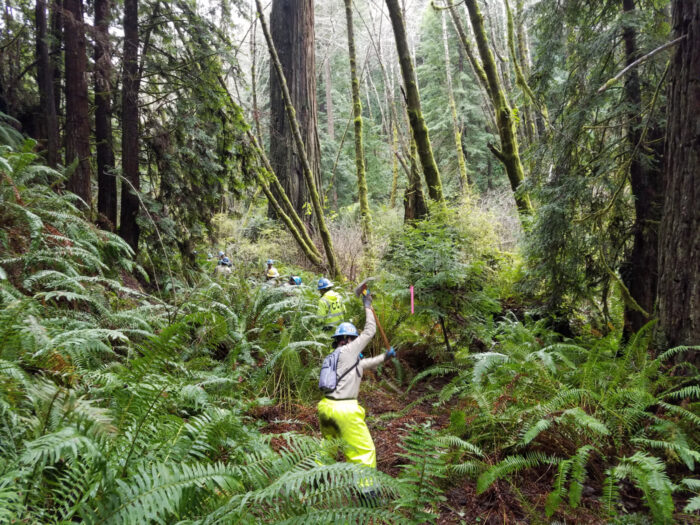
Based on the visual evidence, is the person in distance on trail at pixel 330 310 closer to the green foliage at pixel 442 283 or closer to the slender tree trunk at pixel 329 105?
the green foliage at pixel 442 283

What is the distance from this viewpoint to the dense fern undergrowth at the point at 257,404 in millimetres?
1937

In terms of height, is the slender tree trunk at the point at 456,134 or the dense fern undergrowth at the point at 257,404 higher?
the slender tree trunk at the point at 456,134

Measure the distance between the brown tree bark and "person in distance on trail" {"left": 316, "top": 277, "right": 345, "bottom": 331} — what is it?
3.91 meters

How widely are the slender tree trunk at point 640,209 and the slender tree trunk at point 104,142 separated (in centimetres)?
751

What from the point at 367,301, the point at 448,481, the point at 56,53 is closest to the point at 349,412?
the point at 448,481

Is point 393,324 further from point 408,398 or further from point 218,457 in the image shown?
point 218,457

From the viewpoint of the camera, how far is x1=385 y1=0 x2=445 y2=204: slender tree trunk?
7.76 meters

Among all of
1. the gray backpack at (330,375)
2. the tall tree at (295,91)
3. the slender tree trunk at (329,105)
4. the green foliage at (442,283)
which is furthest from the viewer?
the slender tree trunk at (329,105)

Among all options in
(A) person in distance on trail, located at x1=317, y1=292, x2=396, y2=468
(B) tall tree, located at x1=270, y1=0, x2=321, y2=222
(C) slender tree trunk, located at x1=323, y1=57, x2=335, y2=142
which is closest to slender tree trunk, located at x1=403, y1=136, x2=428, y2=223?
(B) tall tree, located at x1=270, y1=0, x2=321, y2=222

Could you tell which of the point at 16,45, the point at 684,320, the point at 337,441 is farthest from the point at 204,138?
the point at 684,320

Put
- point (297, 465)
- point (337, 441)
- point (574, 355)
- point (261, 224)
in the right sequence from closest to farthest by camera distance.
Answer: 1. point (297, 465)
2. point (337, 441)
3. point (574, 355)
4. point (261, 224)

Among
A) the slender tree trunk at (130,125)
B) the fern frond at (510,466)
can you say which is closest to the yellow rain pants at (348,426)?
the fern frond at (510,466)

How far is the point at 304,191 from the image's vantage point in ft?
36.2

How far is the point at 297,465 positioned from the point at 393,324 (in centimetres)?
470
